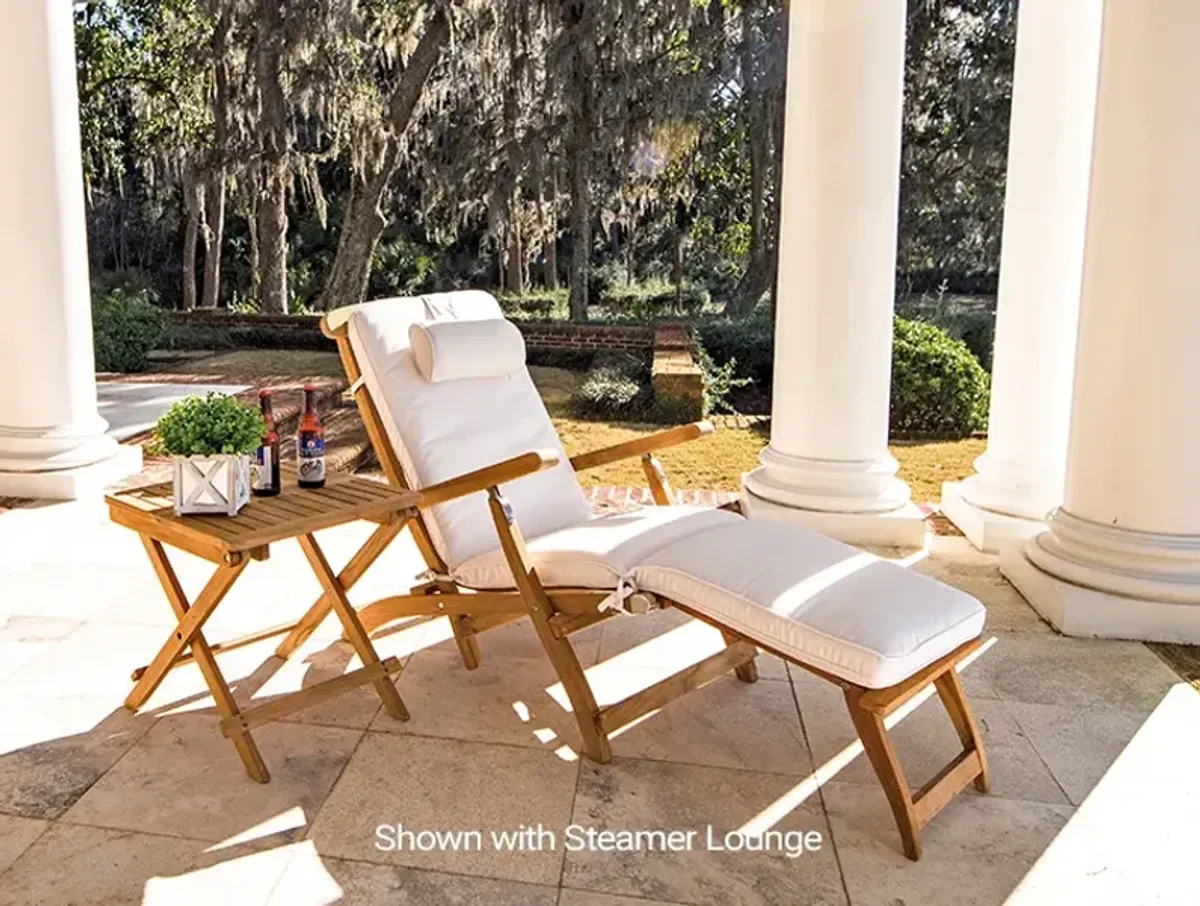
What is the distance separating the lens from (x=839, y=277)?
13.5ft

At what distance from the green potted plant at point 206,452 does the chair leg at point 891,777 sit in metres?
1.45

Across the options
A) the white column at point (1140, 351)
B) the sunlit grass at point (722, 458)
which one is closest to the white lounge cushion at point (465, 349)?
the white column at point (1140, 351)

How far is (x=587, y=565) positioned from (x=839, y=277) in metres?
2.06

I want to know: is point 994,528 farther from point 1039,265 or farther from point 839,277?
point 839,277

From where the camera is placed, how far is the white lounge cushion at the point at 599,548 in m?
2.54

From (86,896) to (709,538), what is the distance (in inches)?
58.8

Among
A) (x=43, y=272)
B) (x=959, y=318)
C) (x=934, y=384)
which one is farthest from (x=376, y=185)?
(x=43, y=272)

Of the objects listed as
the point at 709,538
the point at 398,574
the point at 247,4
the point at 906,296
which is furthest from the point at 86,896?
the point at 906,296

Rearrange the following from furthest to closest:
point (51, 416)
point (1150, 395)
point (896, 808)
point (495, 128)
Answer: point (495, 128) → point (51, 416) → point (1150, 395) → point (896, 808)

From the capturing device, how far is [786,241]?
4.23 metres

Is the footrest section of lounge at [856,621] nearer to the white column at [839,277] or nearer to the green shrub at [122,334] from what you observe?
the white column at [839,277]

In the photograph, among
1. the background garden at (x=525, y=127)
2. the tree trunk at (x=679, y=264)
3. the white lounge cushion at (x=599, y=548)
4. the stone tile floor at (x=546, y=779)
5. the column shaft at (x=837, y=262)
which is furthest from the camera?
the tree trunk at (x=679, y=264)

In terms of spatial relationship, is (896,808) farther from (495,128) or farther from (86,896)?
(495,128)

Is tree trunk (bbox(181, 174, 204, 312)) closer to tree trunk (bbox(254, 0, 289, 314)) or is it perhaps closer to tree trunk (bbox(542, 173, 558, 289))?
tree trunk (bbox(254, 0, 289, 314))
